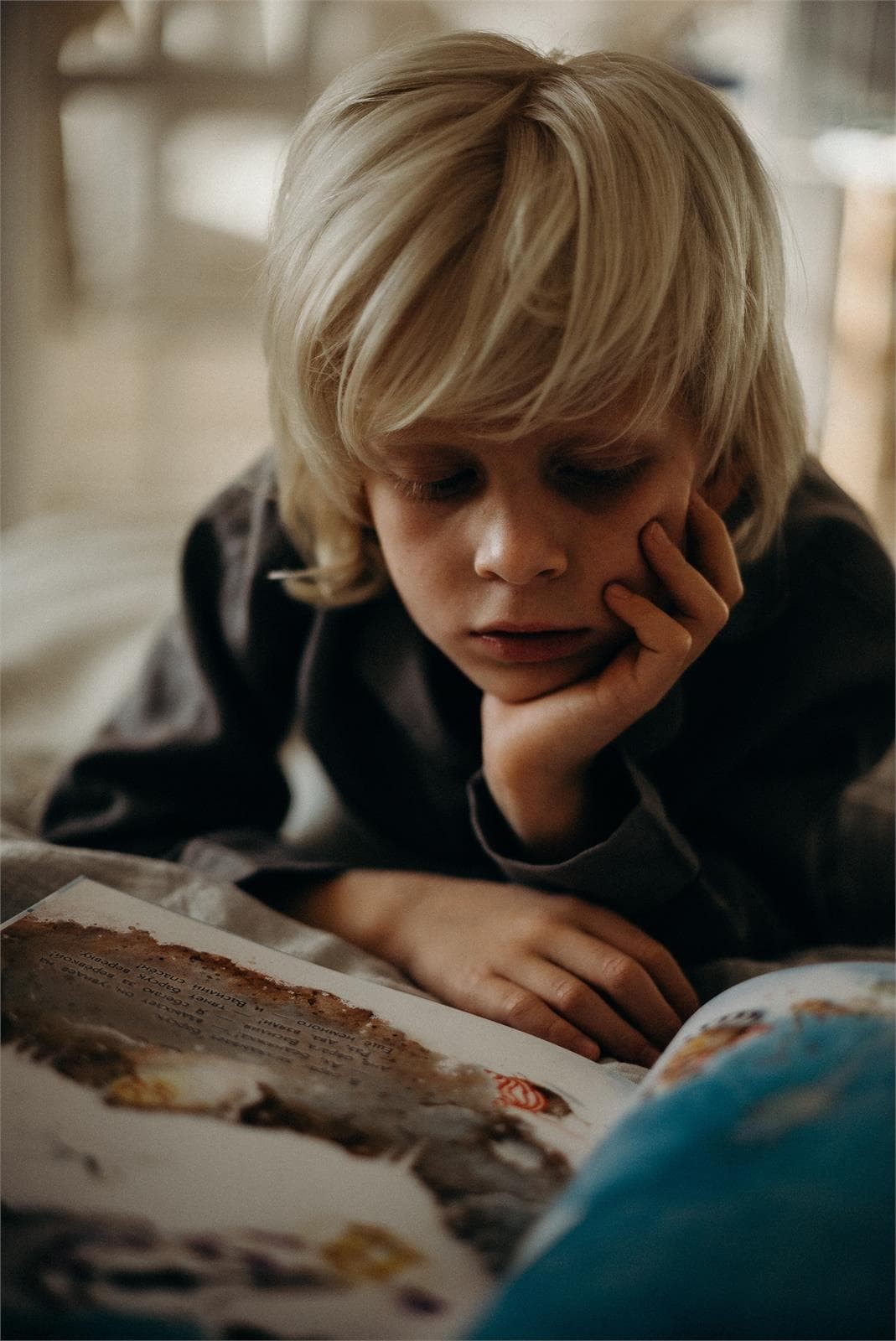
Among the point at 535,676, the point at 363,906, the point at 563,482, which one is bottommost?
the point at 363,906

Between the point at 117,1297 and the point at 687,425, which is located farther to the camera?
the point at 687,425

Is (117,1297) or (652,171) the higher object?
(652,171)

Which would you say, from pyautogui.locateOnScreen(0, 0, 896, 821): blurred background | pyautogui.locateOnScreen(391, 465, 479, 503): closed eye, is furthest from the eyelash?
pyautogui.locateOnScreen(0, 0, 896, 821): blurred background

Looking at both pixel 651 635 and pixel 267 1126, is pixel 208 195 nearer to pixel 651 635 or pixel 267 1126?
pixel 651 635

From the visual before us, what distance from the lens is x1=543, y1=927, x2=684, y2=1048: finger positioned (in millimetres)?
498

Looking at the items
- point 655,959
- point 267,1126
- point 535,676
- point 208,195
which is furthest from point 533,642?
point 208,195

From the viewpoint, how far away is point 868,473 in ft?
6.58

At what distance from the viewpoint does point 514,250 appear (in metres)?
0.45

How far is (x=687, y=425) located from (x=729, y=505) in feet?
0.38

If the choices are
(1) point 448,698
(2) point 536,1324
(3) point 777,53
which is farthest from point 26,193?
(2) point 536,1324

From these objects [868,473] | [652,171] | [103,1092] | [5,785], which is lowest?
[868,473]

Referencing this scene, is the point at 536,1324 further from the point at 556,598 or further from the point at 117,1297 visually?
the point at 556,598

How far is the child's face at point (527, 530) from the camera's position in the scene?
48 cm

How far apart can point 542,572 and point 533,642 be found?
2.2 inches
